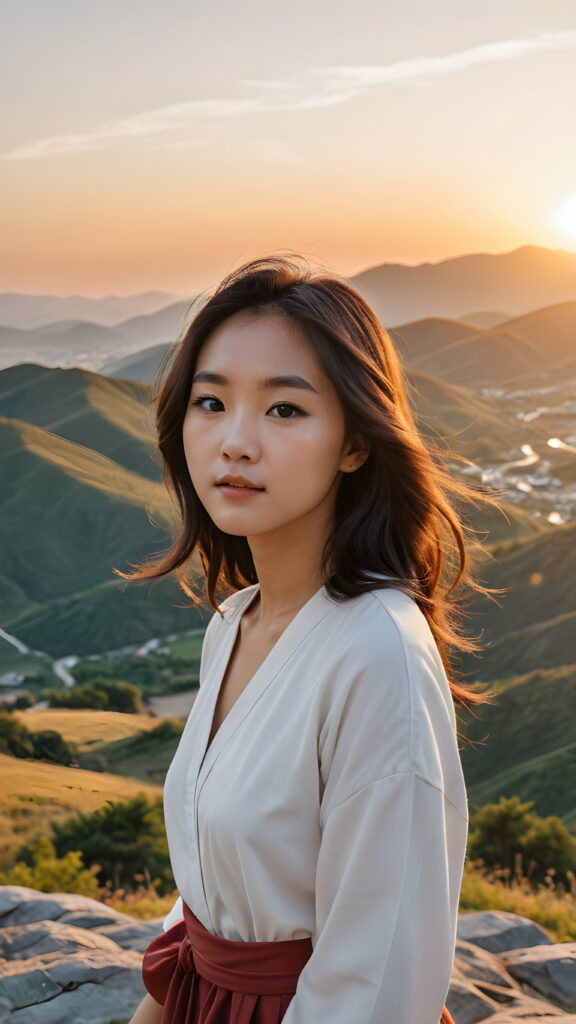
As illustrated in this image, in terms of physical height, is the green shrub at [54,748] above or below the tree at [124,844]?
above

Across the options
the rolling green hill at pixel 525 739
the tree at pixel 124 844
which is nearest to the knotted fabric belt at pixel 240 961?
the tree at pixel 124 844

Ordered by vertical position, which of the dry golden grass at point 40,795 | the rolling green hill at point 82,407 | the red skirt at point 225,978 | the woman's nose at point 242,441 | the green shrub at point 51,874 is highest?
the woman's nose at point 242,441

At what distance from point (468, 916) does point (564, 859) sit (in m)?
1.87

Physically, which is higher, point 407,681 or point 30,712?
point 407,681

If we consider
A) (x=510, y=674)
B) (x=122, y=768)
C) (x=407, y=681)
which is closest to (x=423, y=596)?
(x=407, y=681)

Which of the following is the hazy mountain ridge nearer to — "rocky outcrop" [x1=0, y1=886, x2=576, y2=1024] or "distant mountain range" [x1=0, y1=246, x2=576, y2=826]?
"distant mountain range" [x1=0, y1=246, x2=576, y2=826]

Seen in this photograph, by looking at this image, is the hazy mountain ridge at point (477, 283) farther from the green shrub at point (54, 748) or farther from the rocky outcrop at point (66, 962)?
the rocky outcrop at point (66, 962)

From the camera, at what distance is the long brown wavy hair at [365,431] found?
1333mm

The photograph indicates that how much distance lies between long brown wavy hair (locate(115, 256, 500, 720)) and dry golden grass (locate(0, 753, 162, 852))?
3.88 meters

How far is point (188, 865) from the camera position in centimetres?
140

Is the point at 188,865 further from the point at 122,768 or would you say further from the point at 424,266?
the point at 424,266

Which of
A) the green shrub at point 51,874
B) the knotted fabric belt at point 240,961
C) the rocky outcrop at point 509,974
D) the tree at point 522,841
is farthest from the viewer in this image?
the tree at point 522,841

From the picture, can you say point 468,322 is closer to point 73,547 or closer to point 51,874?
point 73,547

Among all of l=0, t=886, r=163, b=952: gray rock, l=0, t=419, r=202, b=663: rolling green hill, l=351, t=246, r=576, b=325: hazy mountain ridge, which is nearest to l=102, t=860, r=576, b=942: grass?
l=0, t=886, r=163, b=952: gray rock
